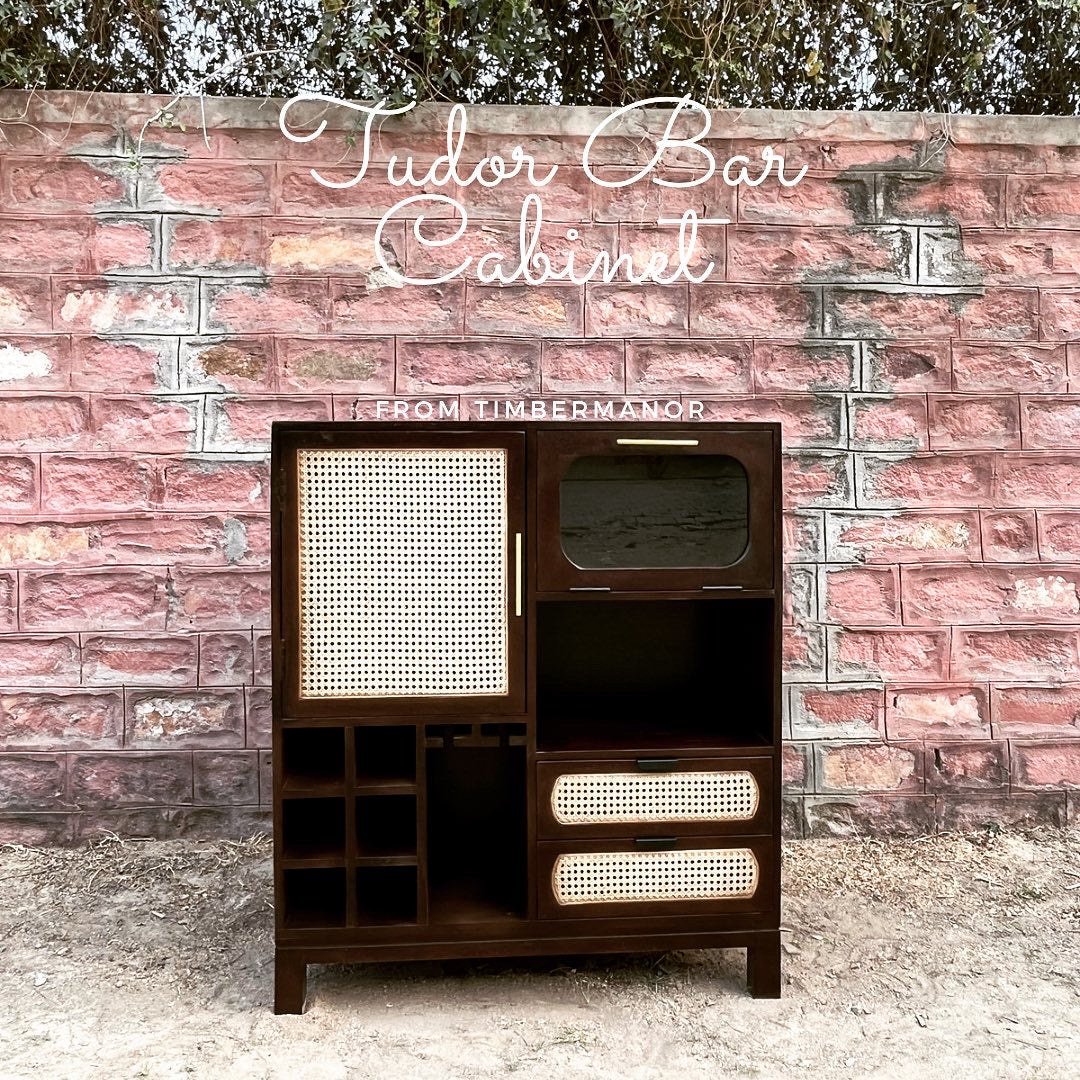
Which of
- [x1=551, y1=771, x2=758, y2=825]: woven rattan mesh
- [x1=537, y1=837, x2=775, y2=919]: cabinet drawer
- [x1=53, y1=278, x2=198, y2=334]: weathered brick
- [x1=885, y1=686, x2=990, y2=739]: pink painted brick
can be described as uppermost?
[x1=53, y1=278, x2=198, y2=334]: weathered brick

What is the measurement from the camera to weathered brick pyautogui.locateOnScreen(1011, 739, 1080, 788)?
3221mm

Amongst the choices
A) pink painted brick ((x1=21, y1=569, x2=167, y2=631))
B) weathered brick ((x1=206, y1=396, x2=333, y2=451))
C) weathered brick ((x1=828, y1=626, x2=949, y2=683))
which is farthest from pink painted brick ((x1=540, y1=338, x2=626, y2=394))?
pink painted brick ((x1=21, y1=569, x2=167, y2=631))

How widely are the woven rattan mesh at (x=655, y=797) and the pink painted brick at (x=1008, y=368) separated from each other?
1671mm

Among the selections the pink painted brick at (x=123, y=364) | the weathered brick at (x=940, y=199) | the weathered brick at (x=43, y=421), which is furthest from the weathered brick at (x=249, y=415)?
the weathered brick at (x=940, y=199)

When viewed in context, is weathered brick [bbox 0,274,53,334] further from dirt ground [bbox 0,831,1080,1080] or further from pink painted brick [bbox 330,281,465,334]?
dirt ground [bbox 0,831,1080,1080]

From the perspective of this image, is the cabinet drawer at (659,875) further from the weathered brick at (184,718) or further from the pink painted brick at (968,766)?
the weathered brick at (184,718)

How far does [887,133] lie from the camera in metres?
3.10

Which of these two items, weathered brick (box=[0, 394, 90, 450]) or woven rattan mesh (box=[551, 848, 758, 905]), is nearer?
woven rattan mesh (box=[551, 848, 758, 905])

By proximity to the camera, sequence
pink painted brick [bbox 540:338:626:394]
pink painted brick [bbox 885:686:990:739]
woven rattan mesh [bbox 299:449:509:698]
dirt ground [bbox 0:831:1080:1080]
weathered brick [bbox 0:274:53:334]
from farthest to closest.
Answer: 1. pink painted brick [bbox 885:686:990:739]
2. pink painted brick [bbox 540:338:626:394]
3. weathered brick [bbox 0:274:53:334]
4. woven rattan mesh [bbox 299:449:509:698]
5. dirt ground [bbox 0:831:1080:1080]

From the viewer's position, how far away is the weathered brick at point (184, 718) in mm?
3057

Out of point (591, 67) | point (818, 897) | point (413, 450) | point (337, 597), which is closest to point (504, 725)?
point (337, 597)

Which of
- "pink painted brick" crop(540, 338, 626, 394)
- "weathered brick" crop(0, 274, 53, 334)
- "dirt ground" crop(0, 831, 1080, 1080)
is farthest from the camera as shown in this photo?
"pink painted brick" crop(540, 338, 626, 394)

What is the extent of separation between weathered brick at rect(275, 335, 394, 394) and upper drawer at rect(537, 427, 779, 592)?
1.02 meters

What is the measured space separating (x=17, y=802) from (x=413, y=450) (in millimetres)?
1942
